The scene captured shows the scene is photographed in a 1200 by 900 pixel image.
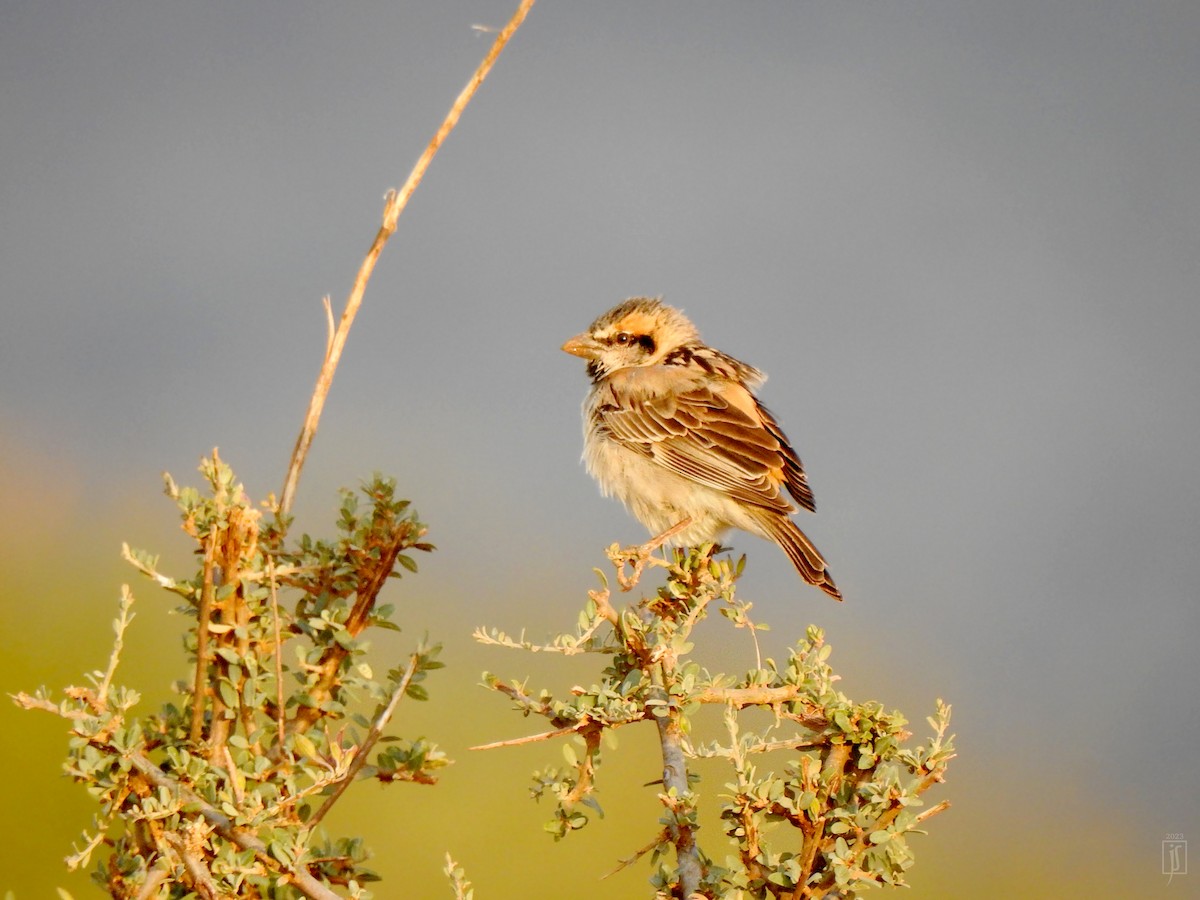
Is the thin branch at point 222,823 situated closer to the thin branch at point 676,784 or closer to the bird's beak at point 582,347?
the thin branch at point 676,784

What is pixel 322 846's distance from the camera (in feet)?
4.09

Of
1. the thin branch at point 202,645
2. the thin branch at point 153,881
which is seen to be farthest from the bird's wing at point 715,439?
the thin branch at point 153,881

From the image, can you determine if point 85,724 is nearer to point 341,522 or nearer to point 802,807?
point 341,522

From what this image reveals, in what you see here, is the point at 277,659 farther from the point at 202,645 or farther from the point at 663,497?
the point at 663,497

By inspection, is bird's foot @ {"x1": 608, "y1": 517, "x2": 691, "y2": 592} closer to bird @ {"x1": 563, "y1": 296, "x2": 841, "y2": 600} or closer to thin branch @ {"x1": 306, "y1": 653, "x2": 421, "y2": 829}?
bird @ {"x1": 563, "y1": 296, "x2": 841, "y2": 600}

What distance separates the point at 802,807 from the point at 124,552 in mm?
746

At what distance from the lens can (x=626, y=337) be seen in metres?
2.84

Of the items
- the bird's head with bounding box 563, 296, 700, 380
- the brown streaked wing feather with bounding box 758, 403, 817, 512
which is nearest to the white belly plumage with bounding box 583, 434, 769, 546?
the brown streaked wing feather with bounding box 758, 403, 817, 512

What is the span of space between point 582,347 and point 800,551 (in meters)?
0.85

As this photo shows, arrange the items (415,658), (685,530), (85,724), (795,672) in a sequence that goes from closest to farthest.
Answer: (85,724) → (415,658) → (795,672) → (685,530)

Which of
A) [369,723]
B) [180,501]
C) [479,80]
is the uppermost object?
[479,80]

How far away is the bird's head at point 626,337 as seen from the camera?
283cm

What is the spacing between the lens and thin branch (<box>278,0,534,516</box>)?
49.3 inches

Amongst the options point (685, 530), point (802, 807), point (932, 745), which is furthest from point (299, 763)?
point (685, 530)
